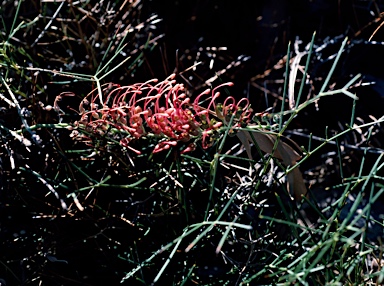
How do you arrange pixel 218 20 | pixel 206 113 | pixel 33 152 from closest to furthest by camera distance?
pixel 206 113 → pixel 33 152 → pixel 218 20

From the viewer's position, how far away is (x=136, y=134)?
0.46 m

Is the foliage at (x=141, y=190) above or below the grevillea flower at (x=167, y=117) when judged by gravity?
below

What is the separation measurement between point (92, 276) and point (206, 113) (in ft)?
0.62

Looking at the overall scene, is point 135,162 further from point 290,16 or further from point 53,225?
point 290,16

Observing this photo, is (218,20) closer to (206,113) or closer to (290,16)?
(290,16)

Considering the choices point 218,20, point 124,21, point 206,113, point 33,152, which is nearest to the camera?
point 206,113

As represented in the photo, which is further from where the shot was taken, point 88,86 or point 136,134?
point 88,86

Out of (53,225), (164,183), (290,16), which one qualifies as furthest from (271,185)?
(290,16)

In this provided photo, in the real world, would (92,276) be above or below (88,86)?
below

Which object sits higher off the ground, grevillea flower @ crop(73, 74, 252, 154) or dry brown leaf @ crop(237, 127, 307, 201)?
grevillea flower @ crop(73, 74, 252, 154)

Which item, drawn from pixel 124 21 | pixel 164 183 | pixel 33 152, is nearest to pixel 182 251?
pixel 164 183

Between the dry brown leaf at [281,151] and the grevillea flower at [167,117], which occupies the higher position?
the grevillea flower at [167,117]

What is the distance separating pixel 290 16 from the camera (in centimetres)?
81

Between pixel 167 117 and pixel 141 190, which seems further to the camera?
pixel 141 190
